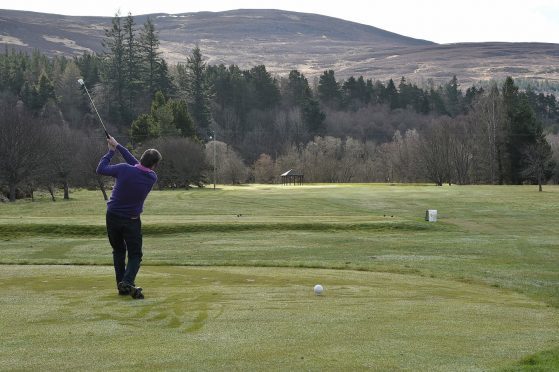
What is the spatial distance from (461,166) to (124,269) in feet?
399

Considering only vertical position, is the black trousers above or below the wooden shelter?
above

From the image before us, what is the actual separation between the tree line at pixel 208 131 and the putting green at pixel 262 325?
225 feet

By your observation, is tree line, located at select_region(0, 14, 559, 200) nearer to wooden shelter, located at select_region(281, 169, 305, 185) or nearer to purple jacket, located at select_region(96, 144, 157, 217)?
wooden shelter, located at select_region(281, 169, 305, 185)

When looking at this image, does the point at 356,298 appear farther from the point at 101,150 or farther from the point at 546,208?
the point at 101,150

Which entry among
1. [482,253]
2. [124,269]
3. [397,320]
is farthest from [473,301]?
[482,253]

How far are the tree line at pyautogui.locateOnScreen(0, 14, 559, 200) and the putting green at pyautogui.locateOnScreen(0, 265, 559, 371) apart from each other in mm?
68725

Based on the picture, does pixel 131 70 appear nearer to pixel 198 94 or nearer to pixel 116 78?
pixel 116 78

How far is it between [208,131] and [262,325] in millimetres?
149280

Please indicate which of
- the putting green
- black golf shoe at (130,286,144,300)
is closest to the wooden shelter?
the putting green

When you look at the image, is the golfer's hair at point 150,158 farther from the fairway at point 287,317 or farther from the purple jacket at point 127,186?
the fairway at point 287,317

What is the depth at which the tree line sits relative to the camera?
291 ft

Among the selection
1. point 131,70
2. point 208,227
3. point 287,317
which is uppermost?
point 131,70

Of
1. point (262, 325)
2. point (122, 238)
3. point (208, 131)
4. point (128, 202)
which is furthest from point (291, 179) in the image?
point (262, 325)

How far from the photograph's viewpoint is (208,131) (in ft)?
520
